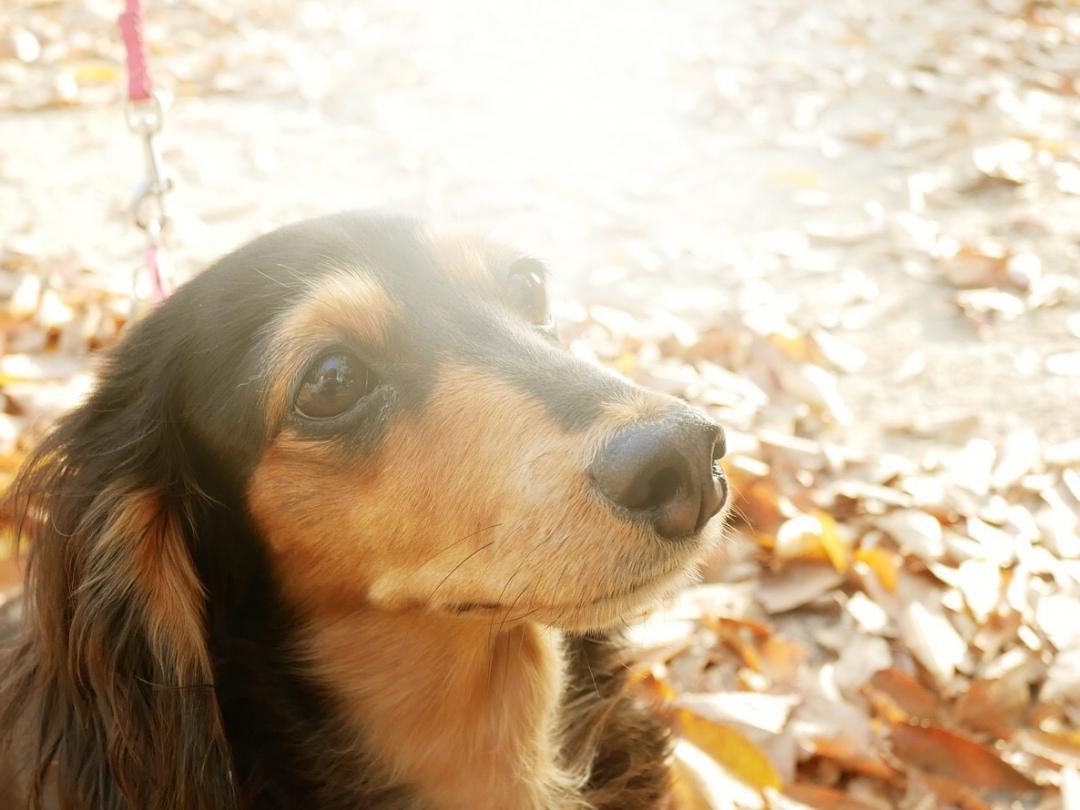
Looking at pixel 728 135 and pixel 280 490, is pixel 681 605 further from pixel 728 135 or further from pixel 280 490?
pixel 728 135

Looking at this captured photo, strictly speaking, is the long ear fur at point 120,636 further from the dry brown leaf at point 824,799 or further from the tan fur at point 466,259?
the dry brown leaf at point 824,799

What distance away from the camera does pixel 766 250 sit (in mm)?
4656

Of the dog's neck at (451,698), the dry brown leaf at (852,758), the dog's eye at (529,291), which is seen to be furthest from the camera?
the dry brown leaf at (852,758)

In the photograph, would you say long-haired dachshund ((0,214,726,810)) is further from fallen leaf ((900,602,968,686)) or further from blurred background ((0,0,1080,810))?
fallen leaf ((900,602,968,686))

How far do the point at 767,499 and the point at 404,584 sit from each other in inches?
61.3

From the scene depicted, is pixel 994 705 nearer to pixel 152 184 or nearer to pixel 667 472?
pixel 667 472

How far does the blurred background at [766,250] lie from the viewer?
252 centimetres

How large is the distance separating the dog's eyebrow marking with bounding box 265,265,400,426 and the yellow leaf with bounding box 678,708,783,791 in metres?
1.28

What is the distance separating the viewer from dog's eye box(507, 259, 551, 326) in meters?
2.17

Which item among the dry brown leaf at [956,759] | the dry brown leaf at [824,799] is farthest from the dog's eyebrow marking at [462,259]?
the dry brown leaf at [956,759]

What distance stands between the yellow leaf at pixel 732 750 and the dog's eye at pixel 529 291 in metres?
1.05

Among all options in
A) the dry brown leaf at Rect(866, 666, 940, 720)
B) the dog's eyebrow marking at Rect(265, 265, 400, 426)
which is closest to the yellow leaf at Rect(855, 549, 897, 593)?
the dry brown leaf at Rect(866, 666, 940, 720)

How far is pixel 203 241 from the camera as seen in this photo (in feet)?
15.3

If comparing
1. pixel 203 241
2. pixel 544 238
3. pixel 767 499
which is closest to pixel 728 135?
pixel 544 238
